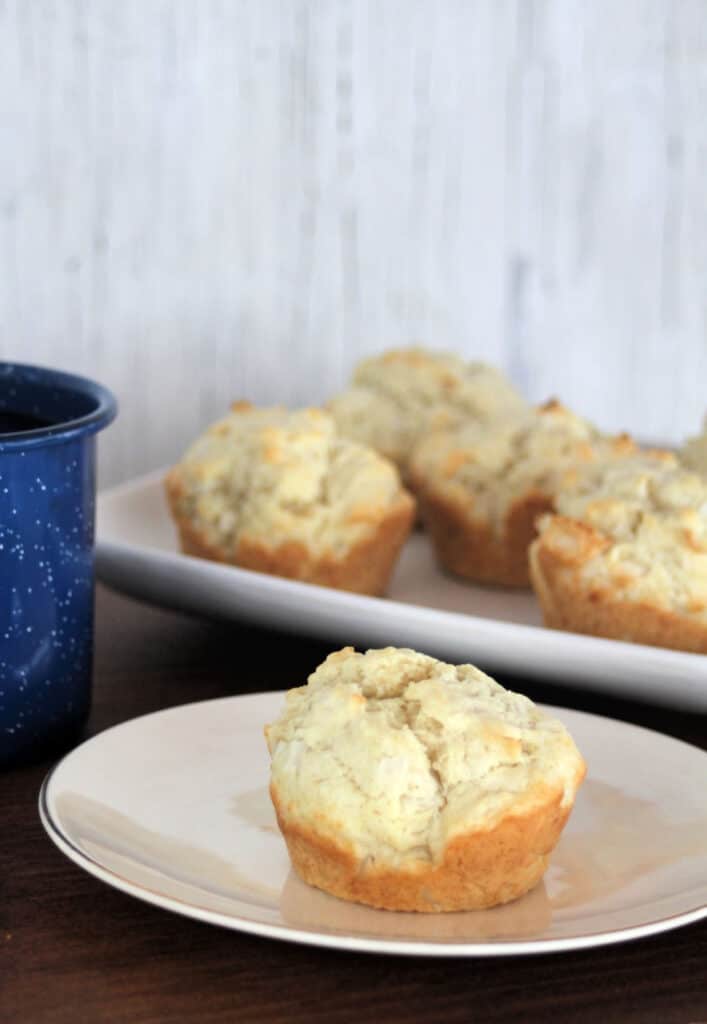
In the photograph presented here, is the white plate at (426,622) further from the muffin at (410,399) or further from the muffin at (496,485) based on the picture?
the muffin at (410,399)

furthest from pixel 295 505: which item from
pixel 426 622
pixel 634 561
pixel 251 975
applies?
pixel 251 975

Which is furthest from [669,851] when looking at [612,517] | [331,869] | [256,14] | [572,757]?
[256,14]

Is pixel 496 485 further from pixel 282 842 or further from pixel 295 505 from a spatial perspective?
pixel 282 842

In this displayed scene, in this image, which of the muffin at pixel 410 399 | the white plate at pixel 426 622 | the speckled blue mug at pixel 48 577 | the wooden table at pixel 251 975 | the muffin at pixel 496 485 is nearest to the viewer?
the wooden table at pixel 251 975

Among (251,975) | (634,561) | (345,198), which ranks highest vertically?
(345,198)

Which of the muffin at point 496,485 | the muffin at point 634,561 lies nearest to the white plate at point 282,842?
the muffin at point 634,561

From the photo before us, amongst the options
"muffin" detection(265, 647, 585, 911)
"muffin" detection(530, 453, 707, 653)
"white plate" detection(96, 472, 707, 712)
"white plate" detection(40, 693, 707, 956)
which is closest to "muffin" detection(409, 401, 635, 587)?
"white plate" detection(96, 472, 707, 712)

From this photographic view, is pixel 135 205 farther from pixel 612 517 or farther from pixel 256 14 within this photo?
pixel 612 517
